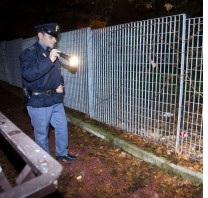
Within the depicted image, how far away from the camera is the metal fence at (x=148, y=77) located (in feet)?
14.1

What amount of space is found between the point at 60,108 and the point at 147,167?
6.50ft

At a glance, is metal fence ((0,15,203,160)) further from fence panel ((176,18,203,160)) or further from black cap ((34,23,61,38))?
black cap ((34,23,61,38))

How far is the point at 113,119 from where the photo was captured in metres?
6.29

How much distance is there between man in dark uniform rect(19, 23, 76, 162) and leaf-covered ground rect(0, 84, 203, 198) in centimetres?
88

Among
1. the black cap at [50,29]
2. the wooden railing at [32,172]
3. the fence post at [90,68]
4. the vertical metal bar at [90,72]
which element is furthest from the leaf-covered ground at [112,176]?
the black cap at [50,29]

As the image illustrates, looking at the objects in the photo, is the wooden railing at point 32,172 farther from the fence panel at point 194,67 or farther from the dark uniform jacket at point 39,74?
the fence panel at point 194,67

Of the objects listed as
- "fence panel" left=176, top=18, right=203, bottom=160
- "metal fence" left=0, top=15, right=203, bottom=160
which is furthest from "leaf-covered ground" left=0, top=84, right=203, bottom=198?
"metal fence" left=0, top=15, right=203, bottom=160

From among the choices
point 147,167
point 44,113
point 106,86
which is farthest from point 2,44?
point 147,167

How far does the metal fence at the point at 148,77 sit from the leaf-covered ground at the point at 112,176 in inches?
18.4

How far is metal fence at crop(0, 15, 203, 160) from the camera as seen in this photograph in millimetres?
4309

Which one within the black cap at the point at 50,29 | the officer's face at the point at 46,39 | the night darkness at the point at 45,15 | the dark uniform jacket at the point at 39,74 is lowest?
the dark uniform jacket at the point at 39,74

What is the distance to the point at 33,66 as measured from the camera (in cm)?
420

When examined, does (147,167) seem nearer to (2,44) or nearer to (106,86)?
(106,86)

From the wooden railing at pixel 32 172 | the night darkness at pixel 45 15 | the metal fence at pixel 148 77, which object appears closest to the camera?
the wooden railing at pixel 32 172
